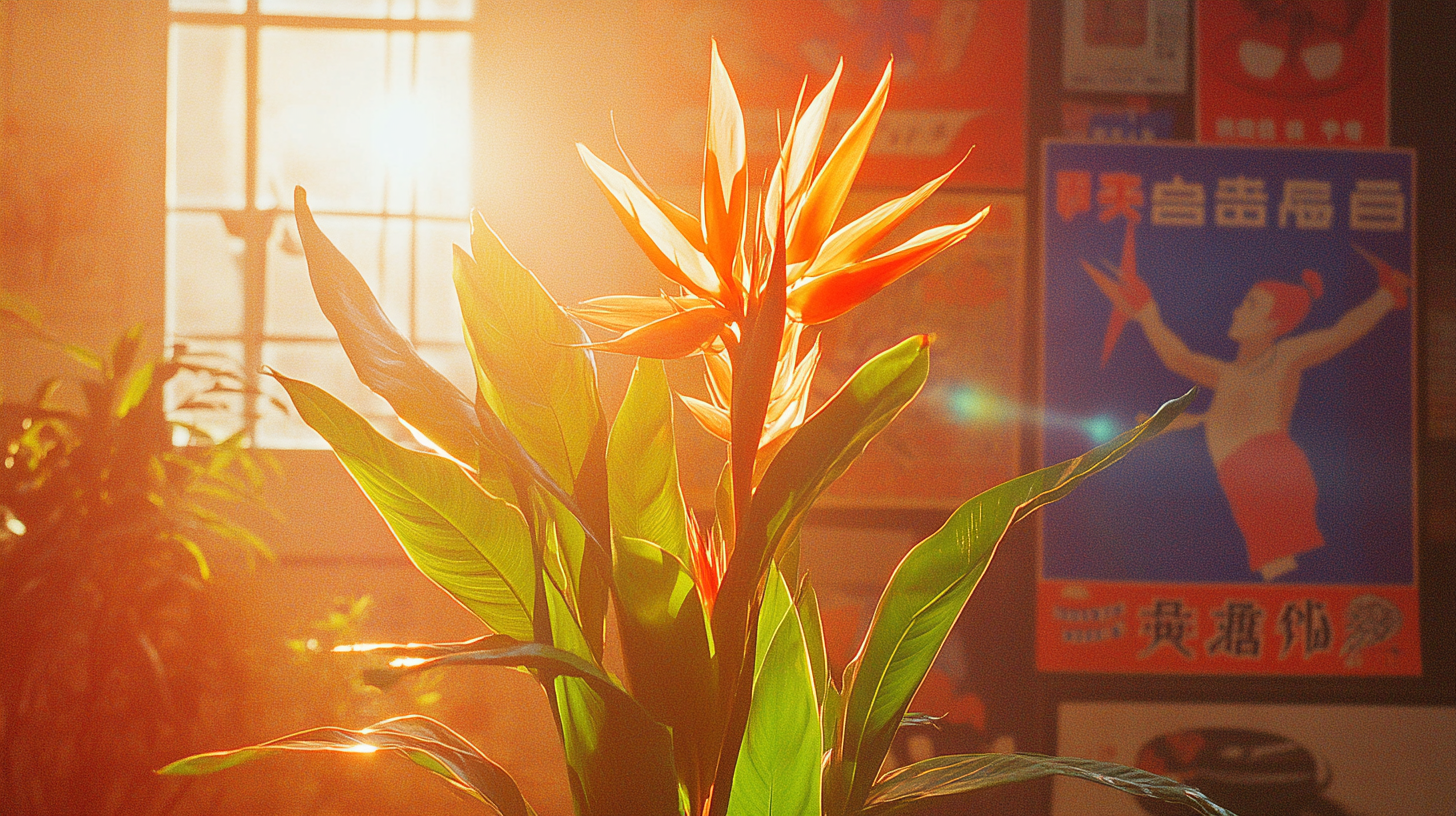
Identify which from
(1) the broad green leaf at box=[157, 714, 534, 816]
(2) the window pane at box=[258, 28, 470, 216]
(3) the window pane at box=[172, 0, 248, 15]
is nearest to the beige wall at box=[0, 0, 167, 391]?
(3) the window pane at box=[172, 0, 248, 15]

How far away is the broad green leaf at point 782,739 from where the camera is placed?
344mm

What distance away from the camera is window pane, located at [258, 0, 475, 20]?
1.59 meters

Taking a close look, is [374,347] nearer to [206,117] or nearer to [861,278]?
[861,278]

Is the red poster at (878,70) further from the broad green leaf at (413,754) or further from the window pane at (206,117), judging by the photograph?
the broad green leaf at (413,754)

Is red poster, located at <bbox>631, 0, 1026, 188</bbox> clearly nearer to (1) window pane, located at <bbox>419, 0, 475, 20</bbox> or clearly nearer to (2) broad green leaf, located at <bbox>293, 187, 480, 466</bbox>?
(1) window pane, located at <bbox>419, 0, 475, 20</bbox>

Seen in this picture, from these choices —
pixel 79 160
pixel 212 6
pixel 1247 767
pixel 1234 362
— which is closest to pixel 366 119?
pixel 212 6

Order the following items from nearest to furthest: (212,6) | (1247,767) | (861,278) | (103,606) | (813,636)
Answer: (861,278), (813,636), (103,606), (1247,767), (212,6)

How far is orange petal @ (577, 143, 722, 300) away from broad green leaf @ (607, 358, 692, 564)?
6 centimetres

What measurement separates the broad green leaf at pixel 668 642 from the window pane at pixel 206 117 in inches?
62.9

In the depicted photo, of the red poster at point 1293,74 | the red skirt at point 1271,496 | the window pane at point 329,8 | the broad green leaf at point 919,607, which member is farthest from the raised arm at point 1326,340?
the window pane at point 329,8

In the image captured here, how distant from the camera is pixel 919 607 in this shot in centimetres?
35

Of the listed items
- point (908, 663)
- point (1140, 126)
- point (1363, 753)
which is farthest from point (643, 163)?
point (1363, 753)

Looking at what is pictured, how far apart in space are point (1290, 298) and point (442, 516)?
1.45 meters

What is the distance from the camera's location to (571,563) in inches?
15.2
